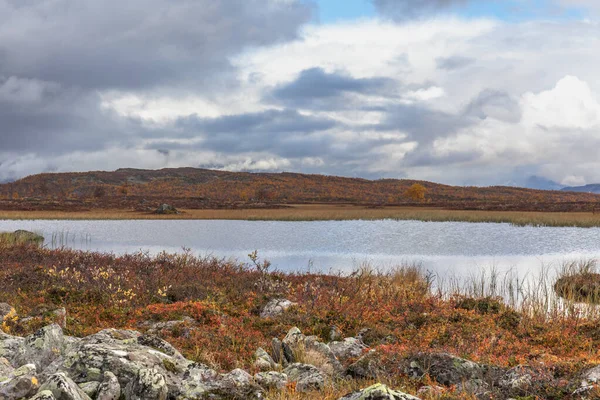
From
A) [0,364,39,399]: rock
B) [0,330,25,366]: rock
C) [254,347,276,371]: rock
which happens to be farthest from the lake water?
[0,364,39,399]: rock

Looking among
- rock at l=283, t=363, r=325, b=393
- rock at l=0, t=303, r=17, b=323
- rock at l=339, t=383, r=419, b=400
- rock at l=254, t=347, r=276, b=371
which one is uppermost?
rock at l=339, t=383, r=419, b=400

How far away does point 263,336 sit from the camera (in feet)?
39.4

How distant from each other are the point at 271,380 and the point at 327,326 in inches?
184

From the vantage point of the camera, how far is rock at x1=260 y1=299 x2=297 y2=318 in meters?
14.2

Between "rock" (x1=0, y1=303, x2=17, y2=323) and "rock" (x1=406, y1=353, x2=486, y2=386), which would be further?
"rock" (x1=0, y1=303, x2=17, y2=323)

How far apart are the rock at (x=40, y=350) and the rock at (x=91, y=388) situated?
4.99 ft

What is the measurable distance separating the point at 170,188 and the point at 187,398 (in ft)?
616

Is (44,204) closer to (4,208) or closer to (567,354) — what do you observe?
(4,208)

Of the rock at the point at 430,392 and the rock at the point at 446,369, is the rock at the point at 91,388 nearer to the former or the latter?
the rock at the point at 430,392

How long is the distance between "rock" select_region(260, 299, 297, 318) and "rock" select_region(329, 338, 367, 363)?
3377 millimetres

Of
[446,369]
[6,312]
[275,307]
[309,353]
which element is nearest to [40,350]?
[309,353]

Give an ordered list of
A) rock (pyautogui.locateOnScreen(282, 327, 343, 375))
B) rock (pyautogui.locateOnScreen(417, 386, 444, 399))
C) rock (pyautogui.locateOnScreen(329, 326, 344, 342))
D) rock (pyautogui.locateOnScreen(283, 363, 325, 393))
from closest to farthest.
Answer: rock (pyautogui.locateOnScreen(417, 386, 444, 399))
rock (pyautogui.locateOnScreen(283, 363, 325, 393))
rock (pyautogui.locateOnScreen(282, 327, 343, 375))
rock (pyautogui.locateOnScreen(329, 326, 344, 342))

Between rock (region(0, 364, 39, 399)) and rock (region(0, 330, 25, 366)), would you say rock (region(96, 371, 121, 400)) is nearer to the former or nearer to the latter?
rock (region(0, 364, 39, 399))

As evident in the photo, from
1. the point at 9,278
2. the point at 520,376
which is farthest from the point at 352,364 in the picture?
the point at 9,278
